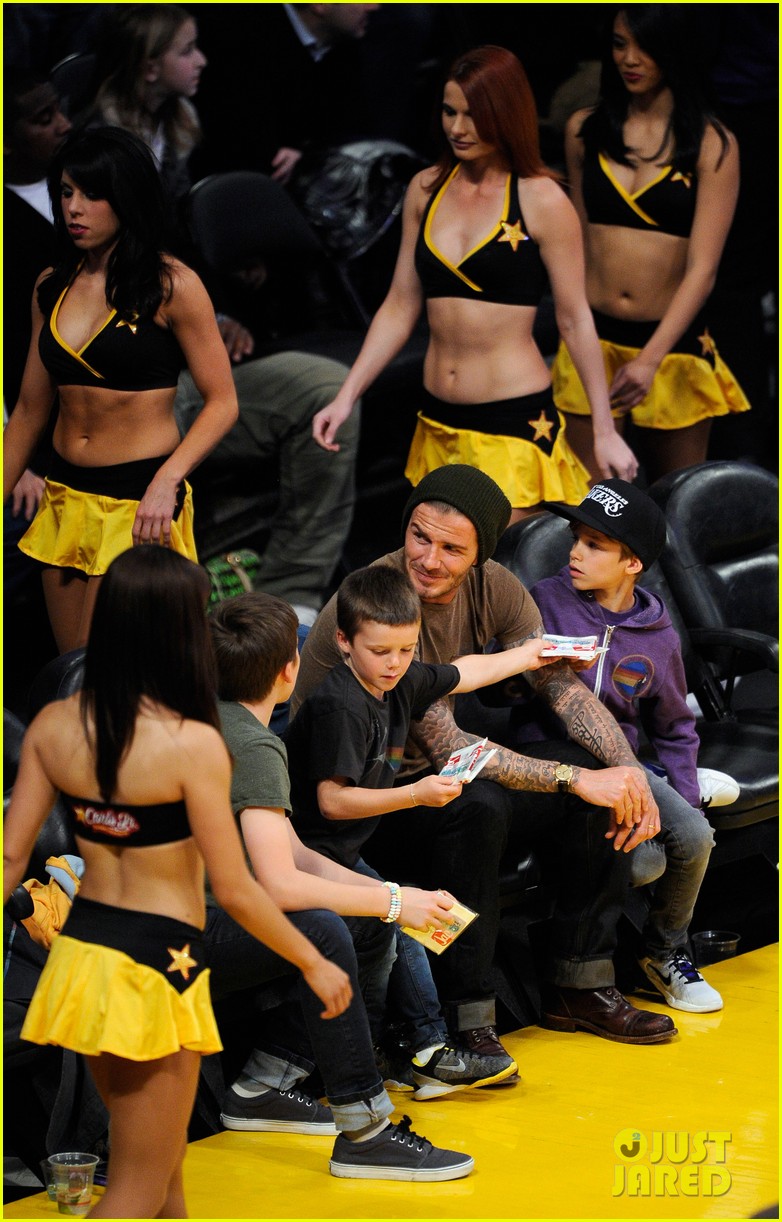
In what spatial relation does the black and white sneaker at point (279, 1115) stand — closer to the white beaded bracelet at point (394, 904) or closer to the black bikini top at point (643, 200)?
the white beaded bracelet at point (394, 904)

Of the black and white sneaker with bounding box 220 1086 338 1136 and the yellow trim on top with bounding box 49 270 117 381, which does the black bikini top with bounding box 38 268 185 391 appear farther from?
the black and white sneaker with bounding box 220 1086 338 1136

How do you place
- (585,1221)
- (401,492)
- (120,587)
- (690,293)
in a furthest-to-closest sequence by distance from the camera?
(401,492) < (690,293) < (585,1221) < (120,587)

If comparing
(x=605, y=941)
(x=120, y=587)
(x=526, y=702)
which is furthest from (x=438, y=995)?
(x=120, y=587)

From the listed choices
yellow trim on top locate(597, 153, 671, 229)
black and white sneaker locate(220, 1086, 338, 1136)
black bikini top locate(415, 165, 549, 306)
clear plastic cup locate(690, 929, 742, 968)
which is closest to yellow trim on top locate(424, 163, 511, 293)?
black bikini top locate(415, 165, 549, 306)

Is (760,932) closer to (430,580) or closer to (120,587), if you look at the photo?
(430,580)

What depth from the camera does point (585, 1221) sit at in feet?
11.3

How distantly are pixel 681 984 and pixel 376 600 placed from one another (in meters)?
1.37

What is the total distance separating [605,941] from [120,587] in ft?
6.10

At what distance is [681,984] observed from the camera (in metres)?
4.49

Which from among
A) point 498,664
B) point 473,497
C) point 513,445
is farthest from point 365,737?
point 513,445

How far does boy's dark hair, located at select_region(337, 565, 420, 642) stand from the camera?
3.76m

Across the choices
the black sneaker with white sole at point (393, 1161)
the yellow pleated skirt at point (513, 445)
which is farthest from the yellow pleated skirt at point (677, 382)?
the black sneaker with white sole at point (393, 1161)

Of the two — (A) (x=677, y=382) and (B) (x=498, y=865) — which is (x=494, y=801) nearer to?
(B) (x=498, y=865)

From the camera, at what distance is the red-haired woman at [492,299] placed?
201 inches
